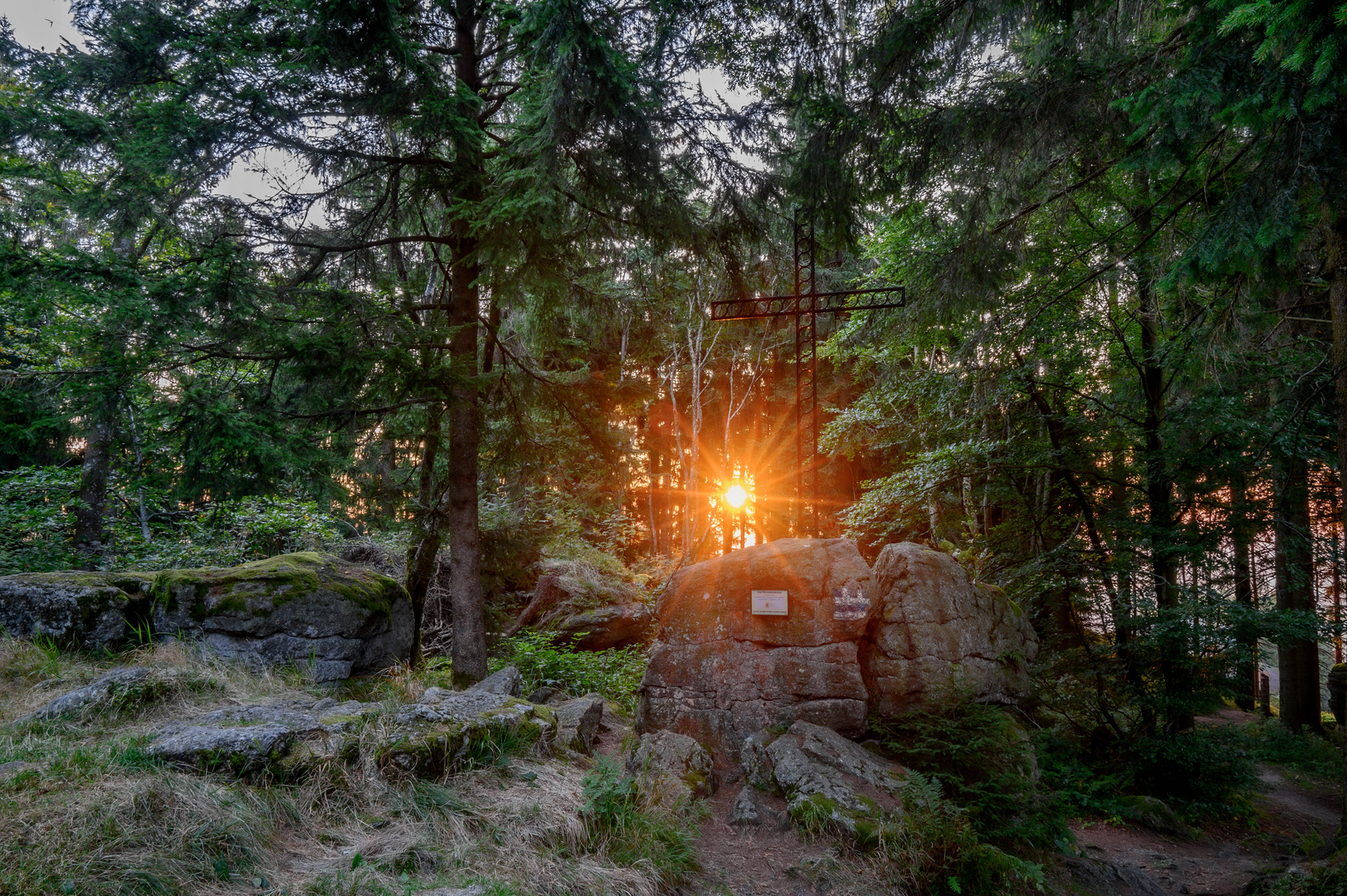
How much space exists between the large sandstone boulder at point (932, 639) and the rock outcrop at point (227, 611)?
5638 mm

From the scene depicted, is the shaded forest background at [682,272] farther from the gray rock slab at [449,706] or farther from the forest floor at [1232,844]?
the gray rock slab at [449,706]

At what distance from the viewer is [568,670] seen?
32.0 ft

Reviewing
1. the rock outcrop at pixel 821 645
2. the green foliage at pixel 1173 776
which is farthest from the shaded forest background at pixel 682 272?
the rock outcrop at pixel 821 645

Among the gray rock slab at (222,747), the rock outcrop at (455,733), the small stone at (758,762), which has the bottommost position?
the small stone at (758,762)

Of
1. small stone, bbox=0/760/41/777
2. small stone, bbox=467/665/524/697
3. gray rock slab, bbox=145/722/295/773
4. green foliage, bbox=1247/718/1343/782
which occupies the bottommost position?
green foliage, bbox=1247/718/1343/782

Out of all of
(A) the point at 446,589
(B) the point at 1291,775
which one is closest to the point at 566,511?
(A) the point at 446,589

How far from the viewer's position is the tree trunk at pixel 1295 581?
6.83m

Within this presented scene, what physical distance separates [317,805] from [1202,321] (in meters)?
9.73

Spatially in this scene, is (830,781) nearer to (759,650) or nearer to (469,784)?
(759,650)

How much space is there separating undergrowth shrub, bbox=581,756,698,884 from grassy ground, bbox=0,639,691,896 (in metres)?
0.02

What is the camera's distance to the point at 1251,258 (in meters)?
4.33

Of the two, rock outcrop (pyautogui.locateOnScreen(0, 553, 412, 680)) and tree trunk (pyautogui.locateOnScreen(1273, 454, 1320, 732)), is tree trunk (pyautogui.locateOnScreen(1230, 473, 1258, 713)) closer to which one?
tree trunk (pyautogui.locateOnScreen(1273, 454, 1320, 732))

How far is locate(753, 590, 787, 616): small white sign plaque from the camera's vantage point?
636 cm

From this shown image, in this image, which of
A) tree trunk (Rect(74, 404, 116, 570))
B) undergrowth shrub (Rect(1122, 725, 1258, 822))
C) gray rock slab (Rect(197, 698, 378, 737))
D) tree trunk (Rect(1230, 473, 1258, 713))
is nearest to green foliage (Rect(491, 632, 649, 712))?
gray rock slab (Rect(197, 698, 378, 737))
